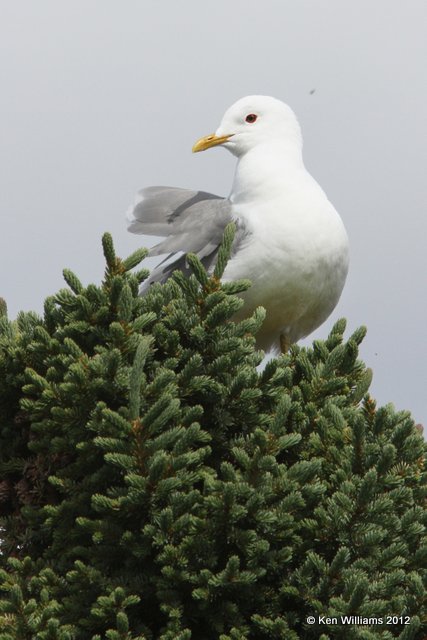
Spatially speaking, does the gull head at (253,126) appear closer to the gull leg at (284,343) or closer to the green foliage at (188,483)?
the gull leg at (284,343)

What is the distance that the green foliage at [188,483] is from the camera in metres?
4.88

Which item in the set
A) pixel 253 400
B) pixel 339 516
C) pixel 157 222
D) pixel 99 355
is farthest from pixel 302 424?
pixel 157 222

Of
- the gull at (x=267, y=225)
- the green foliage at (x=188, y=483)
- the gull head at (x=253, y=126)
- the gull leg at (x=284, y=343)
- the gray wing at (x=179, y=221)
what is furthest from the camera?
the gull head at (x=253, y=126)

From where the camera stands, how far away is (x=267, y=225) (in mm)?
8016

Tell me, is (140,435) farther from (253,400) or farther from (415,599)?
(415,599)

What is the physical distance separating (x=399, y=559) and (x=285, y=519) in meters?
0.52

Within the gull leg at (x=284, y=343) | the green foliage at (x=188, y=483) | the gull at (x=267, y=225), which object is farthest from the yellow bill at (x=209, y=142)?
the green foliage at (x=188, y=483)

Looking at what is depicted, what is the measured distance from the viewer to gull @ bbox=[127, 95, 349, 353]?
7.88 meters

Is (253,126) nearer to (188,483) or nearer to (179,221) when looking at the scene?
(179,221)

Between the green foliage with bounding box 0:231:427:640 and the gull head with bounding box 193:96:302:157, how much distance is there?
3655 millimetres

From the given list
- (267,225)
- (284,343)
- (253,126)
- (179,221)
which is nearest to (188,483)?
(267,225)

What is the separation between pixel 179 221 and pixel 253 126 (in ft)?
3.73

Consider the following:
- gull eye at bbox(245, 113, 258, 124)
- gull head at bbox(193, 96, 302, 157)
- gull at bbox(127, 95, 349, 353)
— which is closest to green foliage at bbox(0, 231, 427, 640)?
gull at bbox(127, 95, 349, 353)

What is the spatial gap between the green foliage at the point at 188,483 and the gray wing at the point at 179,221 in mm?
2523
